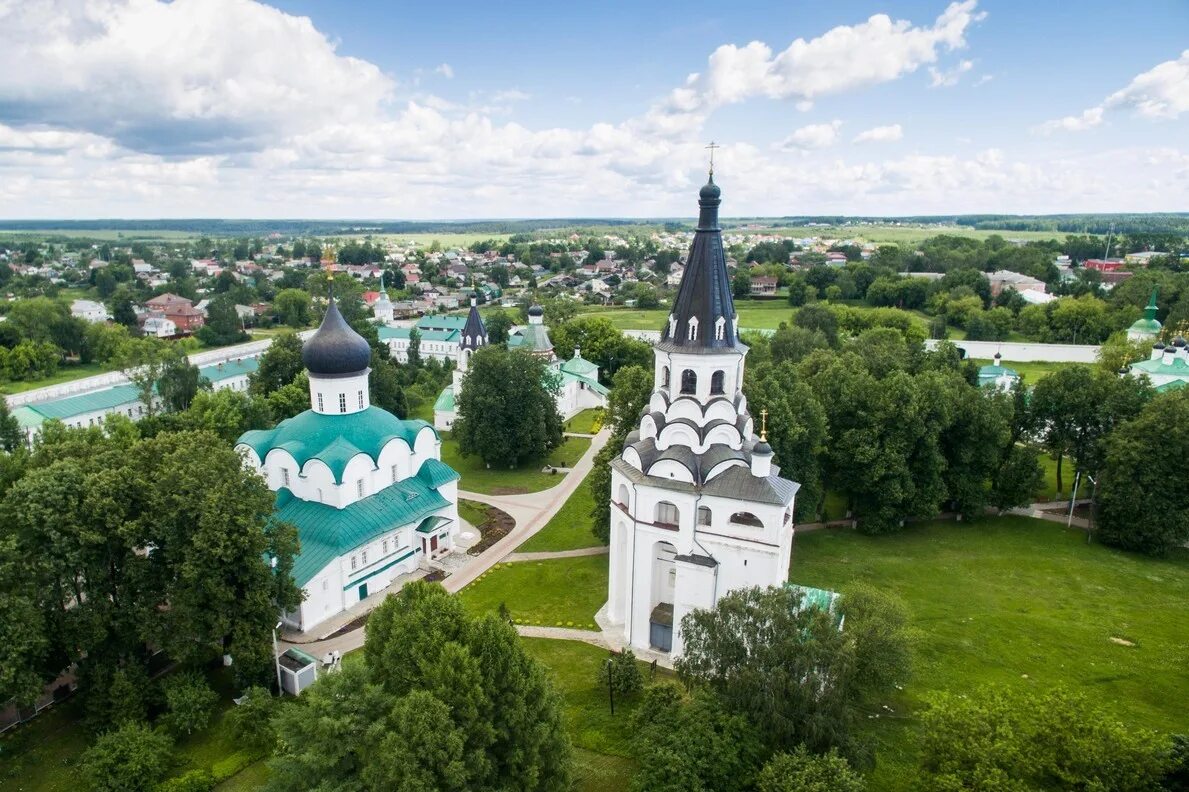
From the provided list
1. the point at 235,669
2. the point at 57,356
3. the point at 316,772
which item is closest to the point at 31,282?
the point at 57,356

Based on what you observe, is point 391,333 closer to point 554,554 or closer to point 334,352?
point 334,352

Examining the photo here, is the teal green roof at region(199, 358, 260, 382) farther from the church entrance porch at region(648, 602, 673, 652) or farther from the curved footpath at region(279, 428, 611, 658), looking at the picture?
the church entrance porch at region(648, 602, 673, 652)

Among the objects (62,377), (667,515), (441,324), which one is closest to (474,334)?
(441,324)

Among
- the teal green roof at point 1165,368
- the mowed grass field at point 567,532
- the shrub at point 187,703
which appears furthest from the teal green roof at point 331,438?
the teal green roof at point 1165,368

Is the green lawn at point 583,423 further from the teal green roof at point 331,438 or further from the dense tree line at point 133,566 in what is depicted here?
the dense tree line at point 133,566

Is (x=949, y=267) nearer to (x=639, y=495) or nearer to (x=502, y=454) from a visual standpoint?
(x=502, y=454)
